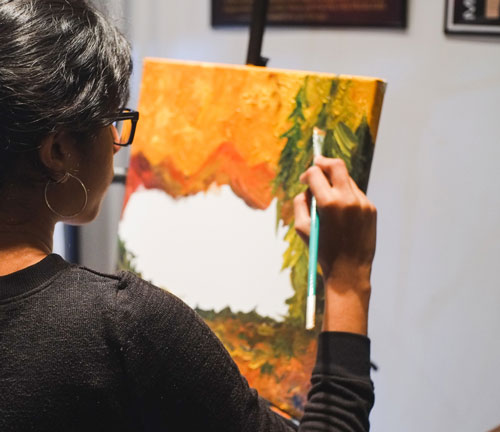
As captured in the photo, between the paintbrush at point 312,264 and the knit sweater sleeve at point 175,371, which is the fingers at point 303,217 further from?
the knit sweater sleeve at point 175,371

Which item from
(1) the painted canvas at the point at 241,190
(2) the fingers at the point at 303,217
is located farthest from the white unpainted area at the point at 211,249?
(2) the fingers at the point at 303,217

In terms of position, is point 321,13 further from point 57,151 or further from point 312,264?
point 57,151

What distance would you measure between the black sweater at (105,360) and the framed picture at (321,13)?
1108mm

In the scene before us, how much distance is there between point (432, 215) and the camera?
64.8 inches

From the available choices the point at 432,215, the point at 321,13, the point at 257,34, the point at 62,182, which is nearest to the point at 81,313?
the point at 62,182

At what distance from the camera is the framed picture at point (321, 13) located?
1.62m

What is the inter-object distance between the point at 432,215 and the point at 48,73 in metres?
1.12

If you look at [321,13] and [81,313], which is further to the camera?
[321,13]

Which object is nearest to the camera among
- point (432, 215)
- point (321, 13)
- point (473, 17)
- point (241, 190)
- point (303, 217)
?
point (303, 217)

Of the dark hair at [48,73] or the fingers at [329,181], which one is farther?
the fingers at [329,181]

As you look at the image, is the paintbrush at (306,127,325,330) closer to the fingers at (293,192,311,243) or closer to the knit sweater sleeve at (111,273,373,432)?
the fingers at (293,192,311,243)

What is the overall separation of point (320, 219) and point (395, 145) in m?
0.82

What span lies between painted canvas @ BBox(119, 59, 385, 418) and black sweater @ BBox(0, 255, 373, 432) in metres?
0.46

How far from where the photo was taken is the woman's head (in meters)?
0.74
